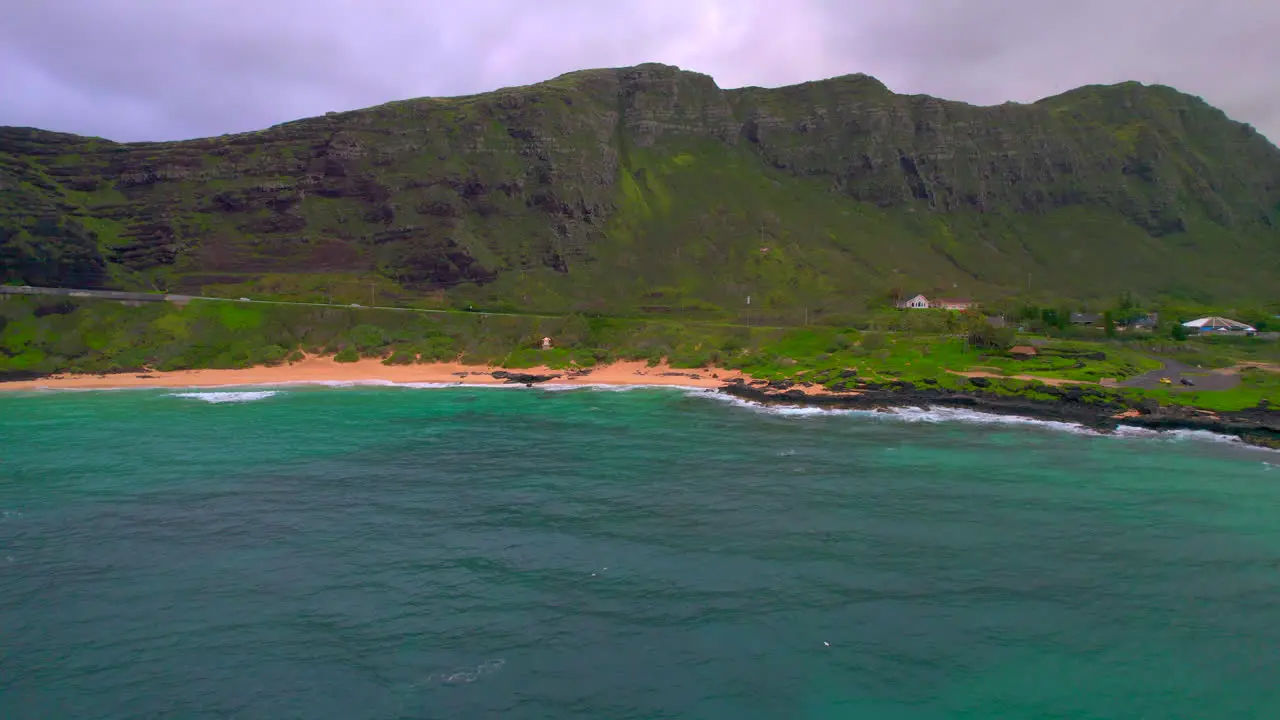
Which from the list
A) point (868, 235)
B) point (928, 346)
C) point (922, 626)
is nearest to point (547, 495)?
point (922, 626)

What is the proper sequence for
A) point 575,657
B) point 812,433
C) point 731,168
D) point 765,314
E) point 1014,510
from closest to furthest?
point 575,657, point 1014,510, point 812,433, point 765,314, point 731,168

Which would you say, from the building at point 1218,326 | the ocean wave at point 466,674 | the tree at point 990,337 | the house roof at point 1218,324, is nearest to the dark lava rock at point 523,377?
the tree at point 990,337

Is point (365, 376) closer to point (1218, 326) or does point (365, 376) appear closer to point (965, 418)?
point (965, 418)

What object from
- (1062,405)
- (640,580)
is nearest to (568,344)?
(1062,405)

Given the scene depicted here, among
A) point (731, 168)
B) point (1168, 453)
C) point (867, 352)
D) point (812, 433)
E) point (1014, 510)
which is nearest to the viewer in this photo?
point (1014, 510)

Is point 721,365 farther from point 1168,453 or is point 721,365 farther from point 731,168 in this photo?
point 731,168
